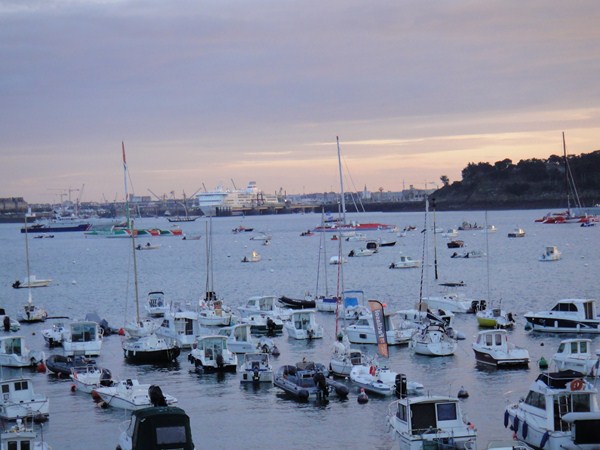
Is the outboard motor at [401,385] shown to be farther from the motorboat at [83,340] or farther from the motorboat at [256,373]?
the motorboat at [83,340]

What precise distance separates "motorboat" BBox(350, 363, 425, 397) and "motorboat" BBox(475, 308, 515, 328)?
15.9 metres

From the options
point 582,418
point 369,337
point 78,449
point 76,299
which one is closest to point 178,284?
point 76,299

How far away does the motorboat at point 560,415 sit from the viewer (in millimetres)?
24594

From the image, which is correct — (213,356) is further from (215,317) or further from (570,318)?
(570,318)

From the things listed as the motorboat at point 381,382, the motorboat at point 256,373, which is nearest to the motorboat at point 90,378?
the motorboat at point 256,373

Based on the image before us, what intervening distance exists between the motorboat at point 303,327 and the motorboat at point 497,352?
10491 mm

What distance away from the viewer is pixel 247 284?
89.2 m

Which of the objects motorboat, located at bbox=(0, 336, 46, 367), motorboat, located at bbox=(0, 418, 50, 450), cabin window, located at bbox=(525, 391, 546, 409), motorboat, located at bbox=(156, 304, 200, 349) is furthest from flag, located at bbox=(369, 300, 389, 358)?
motorboat, located at bbox=(0, 418, 50, 450)

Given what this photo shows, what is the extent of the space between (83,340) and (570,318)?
76.9 feet

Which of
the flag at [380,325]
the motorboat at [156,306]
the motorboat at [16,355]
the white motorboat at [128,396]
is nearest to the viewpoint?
the white motorboat at [128,396]

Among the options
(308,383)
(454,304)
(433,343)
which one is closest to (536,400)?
(308,383)

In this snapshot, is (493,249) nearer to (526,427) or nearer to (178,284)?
(178,284)

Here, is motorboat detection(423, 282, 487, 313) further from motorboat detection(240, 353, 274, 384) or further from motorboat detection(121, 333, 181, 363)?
motorboat detection(240, 353, 274, 384)

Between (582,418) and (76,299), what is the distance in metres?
62.0
